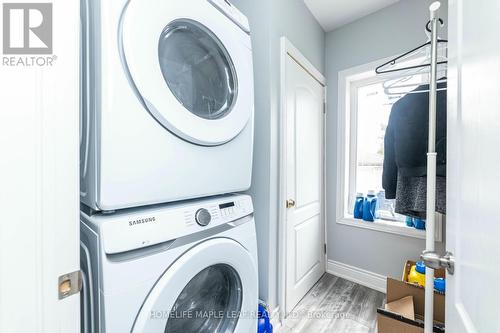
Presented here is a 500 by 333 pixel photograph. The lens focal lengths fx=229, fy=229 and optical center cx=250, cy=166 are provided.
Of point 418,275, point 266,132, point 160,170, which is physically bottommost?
point 418,275

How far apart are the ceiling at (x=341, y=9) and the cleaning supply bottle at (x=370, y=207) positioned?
167cm

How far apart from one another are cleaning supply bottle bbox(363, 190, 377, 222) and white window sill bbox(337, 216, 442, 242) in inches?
1.9

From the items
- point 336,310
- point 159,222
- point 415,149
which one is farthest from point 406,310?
point 159,222

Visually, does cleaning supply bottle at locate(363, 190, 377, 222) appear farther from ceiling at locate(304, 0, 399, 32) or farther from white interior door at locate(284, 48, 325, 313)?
ceiling at locate(304, 0, 399, 32)

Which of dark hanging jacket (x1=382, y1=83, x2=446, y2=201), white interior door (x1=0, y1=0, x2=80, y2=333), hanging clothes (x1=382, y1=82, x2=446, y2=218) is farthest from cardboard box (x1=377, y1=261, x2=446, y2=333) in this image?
white interior door (x1=0, y1=0, x2=80, y2=333)

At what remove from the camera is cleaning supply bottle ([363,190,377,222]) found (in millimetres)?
2141


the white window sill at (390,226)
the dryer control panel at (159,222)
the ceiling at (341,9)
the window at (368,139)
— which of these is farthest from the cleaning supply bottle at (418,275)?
the ceiling at (341,9)

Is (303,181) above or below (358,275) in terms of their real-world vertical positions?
above

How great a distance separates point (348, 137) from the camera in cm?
233

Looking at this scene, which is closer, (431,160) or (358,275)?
(431,160)

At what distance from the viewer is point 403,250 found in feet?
6.43

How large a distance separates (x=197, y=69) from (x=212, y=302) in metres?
1.01

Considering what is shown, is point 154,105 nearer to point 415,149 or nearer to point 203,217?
point 203,217

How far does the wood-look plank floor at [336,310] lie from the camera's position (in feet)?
5.26
